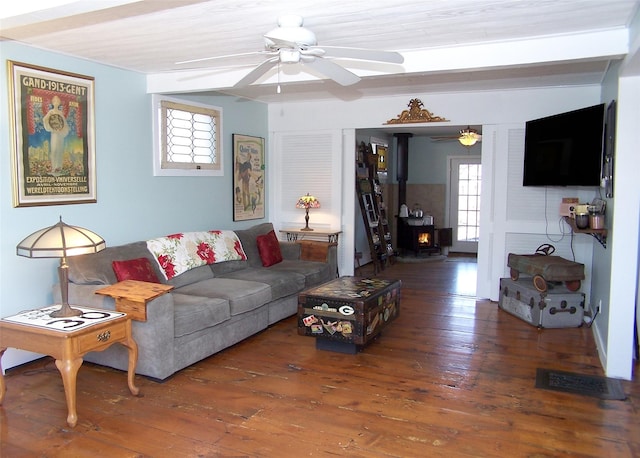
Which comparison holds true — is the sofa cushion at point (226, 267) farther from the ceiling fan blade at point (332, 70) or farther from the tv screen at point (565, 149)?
the tv screen at point (565, 149)

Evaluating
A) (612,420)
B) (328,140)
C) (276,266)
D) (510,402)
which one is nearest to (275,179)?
(328,140)

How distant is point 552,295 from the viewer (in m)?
5.02

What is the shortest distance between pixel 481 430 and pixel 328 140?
4.53 meters

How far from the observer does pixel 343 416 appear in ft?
10.3

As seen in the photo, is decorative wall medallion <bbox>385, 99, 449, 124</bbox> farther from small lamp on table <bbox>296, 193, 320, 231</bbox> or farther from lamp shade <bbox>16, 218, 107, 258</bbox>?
lamp shade <bbox>16, 218, 107, 258</bbox>

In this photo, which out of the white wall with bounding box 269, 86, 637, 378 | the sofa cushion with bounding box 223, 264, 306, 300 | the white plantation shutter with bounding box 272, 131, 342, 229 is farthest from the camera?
the white plantation shutter with bounding box 272, 131, 342, 229

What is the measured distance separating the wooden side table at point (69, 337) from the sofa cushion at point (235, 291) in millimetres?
1064

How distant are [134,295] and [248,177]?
10.9 feet

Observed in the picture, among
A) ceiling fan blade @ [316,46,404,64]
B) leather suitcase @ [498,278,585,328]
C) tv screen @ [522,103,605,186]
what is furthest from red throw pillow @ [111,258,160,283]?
tv screen @ [522,103,605,186]

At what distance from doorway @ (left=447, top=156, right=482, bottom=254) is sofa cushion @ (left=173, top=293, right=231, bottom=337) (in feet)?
22.5

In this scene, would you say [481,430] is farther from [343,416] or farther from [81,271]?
[81,271]

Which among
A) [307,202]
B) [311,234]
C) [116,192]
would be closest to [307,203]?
[307,202]

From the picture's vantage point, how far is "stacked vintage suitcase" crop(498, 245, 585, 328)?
499 cm

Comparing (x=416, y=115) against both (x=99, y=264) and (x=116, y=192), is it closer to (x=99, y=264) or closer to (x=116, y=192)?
(x=116, y=192)
